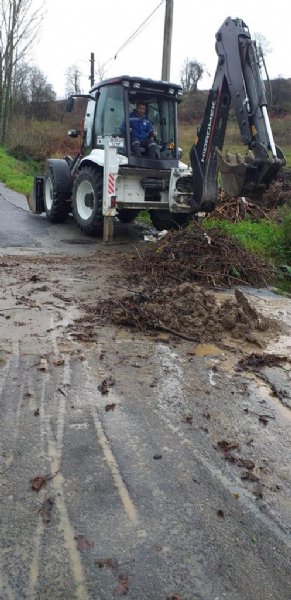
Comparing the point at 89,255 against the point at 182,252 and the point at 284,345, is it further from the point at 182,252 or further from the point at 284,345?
the point at 284,345

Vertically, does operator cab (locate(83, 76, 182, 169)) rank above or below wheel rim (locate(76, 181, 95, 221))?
above

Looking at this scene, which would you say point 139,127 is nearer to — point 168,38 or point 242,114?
point 242,114

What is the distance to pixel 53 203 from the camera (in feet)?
35.8

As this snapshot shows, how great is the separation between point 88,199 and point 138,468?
7576 mm

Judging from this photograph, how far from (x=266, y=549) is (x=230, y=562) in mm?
204

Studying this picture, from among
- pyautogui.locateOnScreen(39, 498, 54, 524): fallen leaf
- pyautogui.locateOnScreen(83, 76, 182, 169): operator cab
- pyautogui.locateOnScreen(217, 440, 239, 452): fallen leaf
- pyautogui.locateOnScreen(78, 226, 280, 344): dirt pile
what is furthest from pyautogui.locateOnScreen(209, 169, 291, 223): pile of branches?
pyautogui.locateOnScreen(39, 498, 54, 524): fallen leaf

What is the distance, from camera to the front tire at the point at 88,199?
9.11m

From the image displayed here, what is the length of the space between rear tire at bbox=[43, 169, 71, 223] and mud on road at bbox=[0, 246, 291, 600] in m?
5.93

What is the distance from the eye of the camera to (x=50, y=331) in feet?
15.8

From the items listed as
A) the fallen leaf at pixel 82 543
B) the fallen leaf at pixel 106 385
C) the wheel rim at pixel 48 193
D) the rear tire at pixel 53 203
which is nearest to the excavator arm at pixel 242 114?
the rear tire at pixel 53 203

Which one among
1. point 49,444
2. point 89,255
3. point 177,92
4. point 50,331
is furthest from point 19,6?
point 49,444

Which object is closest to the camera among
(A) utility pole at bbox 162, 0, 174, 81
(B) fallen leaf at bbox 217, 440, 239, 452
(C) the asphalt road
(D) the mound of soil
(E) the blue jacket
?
(C) the asphalt road

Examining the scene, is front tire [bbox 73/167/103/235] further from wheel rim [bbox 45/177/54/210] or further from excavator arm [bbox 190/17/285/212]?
excavator arm [bbox 190/17/285/212]

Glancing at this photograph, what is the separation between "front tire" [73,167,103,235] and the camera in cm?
911
